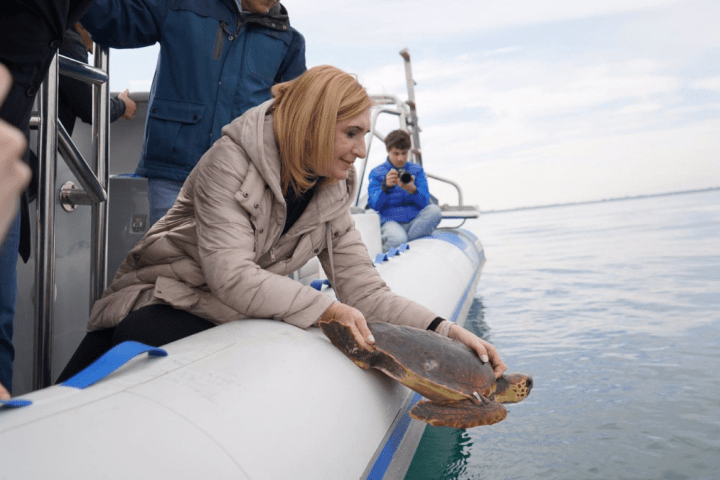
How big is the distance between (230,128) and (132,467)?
3.06 ft

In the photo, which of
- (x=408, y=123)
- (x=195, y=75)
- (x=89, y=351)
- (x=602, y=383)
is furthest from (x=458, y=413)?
(x=408, y=123)

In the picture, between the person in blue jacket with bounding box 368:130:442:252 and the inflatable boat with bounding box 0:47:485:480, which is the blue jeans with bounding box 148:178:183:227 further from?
the person in blue jacket with bounding box 368:130:442:252

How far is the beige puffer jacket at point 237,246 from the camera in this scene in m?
1.41

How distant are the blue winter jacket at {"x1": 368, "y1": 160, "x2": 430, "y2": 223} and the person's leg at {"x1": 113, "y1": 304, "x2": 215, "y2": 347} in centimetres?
391

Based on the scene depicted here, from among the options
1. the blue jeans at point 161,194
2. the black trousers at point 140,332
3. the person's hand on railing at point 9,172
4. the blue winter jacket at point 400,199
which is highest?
the person's hand on railing at point 9,172

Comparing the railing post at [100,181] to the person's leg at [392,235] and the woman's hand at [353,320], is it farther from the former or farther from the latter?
the person's leg at [392,235]

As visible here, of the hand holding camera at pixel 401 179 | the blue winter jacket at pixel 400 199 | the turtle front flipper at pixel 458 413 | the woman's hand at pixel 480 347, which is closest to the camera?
the turtle front flipper at pixel 458 413

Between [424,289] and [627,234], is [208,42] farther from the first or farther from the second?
[627,234]

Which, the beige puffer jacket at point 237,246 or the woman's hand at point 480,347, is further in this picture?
the woman's hand at point 480,347

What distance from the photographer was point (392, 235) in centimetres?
500

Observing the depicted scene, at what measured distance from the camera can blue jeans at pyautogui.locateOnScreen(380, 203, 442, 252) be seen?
4996 millimetres

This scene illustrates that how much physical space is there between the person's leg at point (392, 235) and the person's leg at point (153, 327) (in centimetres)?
352

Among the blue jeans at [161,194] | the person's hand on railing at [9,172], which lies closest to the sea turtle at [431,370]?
the blue jeans at [161,194]

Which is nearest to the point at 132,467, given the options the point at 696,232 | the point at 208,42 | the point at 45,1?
the point at 45,1
